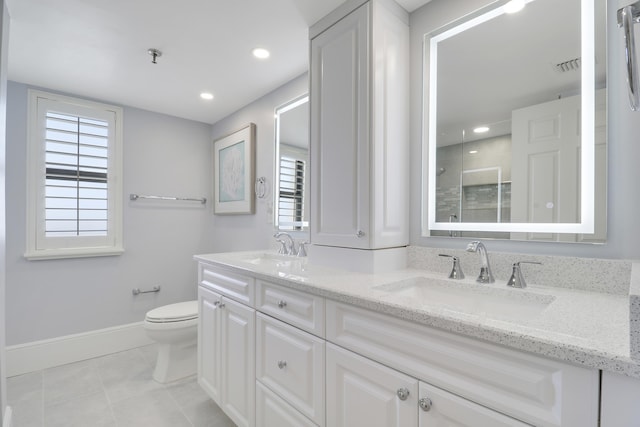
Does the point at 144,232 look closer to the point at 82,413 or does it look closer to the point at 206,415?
the point at 82,413

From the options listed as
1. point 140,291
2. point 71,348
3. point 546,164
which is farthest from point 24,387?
point 546,164

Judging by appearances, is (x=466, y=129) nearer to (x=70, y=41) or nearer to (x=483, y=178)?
(x=483, y=178)

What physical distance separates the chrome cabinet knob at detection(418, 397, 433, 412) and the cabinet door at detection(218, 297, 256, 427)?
0.91 meters

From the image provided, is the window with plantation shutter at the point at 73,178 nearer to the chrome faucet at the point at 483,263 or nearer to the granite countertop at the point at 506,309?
the granite countertop at the point at 506,309

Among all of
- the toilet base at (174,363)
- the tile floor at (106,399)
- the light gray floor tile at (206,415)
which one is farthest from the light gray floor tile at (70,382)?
the light gray floor tile at (206,415)

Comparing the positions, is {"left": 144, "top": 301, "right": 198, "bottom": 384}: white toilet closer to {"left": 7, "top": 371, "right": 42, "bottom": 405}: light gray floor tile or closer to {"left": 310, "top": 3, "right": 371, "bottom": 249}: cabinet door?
{"left": 7, "top": 371, "right": 42, "bottom": 405}: light gray floor tile

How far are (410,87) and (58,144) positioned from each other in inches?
113

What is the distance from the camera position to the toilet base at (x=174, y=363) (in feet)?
7.42

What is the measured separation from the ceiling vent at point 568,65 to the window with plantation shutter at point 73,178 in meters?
3.28

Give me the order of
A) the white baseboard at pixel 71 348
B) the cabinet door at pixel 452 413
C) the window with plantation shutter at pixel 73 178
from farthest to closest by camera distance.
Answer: the window with plantation shutter at pixel 73 178 → the white baseboard at pixel 71 348 → the cabinet door at pixel 452 413

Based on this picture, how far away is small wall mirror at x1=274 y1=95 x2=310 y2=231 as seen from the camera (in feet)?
7.30

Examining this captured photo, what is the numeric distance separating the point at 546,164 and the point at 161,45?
2220 millimetres

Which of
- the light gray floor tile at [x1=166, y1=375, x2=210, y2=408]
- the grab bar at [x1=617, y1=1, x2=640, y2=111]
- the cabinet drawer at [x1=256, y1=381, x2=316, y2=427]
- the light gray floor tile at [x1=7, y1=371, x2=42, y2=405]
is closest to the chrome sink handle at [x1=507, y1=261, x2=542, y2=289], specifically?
the grab bar at [x1=617, y1=1, x2=640, y2=111]

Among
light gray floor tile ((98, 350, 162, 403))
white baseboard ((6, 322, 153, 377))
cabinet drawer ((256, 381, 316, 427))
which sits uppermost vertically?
Result: cabinet drawer ((256, 381, 316, 427))
